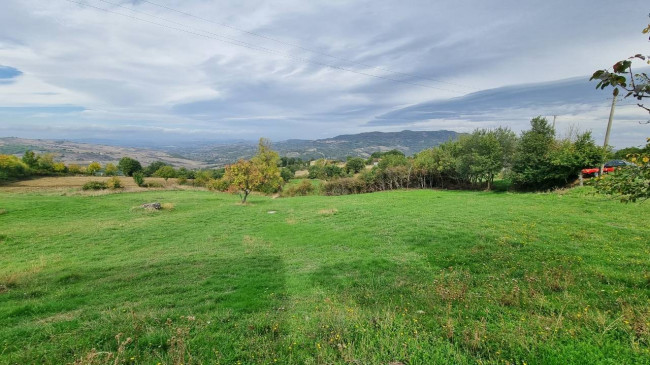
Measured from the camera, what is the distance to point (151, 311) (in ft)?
22.7

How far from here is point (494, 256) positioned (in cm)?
1074

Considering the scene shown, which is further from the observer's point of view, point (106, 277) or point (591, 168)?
point (591, 168)

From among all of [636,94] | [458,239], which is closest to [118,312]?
[636,94]

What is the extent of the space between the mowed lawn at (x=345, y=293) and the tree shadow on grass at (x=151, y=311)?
1.8 inches

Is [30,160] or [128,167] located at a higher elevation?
[30,160]

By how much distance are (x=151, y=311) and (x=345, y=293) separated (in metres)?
5.40

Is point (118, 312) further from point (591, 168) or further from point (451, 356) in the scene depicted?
point (591, 168)

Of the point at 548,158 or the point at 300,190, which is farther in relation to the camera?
the point at 300,190

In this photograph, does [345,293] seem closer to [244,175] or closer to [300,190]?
[244,175]

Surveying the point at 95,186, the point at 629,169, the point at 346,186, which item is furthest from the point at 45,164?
the point at 629,169

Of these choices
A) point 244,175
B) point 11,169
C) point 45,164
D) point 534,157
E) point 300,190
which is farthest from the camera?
point 45,164

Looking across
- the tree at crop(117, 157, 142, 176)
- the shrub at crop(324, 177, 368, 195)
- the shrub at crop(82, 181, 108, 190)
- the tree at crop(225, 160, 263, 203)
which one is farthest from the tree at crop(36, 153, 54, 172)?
the shrub at crop(324, 177, 368, 195)

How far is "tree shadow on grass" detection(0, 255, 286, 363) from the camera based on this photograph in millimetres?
4977

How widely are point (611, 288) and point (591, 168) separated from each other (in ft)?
116
